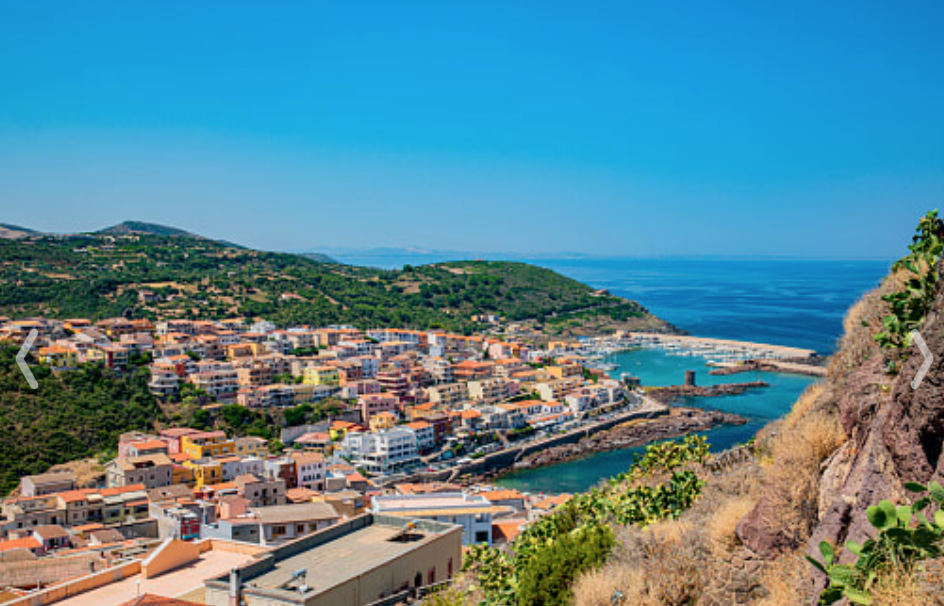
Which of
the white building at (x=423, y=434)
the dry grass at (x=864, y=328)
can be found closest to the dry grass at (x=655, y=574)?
the dry grass at (x=864, y=328)

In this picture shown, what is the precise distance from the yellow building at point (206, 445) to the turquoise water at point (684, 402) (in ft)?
26.8

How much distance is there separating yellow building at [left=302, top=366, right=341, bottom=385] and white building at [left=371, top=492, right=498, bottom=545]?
15.4m

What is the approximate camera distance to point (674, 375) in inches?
1591

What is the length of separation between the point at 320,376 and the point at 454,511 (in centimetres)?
1670

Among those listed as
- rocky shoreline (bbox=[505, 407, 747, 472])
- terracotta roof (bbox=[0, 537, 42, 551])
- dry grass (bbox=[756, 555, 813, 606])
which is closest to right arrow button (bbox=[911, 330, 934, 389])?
dry grass (bbox=[756, 555, 813, 606])

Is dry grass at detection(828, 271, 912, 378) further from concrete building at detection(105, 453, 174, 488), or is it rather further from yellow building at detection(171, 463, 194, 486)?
yellow building at detection(171, 463, 194, 486)

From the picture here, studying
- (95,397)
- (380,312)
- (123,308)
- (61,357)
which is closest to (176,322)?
(123,308)

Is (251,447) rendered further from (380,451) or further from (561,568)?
(561,568)

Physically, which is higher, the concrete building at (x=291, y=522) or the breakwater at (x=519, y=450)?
the concrete building at (x=291, y=522)

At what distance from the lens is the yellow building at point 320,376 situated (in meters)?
30.1

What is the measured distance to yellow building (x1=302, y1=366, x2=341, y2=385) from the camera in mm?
30109

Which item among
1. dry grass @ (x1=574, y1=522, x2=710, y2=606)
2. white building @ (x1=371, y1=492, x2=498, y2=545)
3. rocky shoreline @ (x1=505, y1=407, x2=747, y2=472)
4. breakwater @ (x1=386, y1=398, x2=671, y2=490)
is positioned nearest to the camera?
dry grass @ (x1=574, y1=522, x2=710, y2=606)

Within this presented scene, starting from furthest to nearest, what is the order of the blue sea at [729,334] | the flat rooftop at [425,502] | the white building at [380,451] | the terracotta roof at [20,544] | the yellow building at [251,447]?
the blue sea at [729,334], the white building at [380,451], the yellow building at [251,447], the flat rooftop at [425,502], the terracotta roof at [20,544]

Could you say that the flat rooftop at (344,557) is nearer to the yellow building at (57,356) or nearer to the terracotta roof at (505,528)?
the terracotta roof at (505,528)
